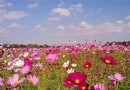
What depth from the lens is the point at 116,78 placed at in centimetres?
206

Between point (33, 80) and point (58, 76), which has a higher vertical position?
point (33, 80)

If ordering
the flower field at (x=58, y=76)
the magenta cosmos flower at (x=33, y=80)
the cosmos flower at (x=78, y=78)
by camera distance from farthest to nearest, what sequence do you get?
1. the magenta cosmos flower at (x=33, y=80)
2. the flower field at (x=58, y=76)
3. the cosmos flower at (x=78, y=78)

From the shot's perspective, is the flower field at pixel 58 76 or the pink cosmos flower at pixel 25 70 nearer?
the flower field at pixel 58 76

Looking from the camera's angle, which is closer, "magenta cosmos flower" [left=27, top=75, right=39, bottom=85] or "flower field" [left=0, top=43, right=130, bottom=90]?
"flower field" [left=0, top=43, right=130, bottom=90]

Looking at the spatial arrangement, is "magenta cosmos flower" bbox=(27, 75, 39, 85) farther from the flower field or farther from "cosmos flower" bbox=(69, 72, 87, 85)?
"cosmos flower" bbox=(69, 72, 87, 85)

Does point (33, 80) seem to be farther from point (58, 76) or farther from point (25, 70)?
point (58, 76)

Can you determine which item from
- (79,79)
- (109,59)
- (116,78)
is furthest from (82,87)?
(109,59)

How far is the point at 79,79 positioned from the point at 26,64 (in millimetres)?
748

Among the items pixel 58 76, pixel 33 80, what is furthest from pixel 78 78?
pixel 58 76

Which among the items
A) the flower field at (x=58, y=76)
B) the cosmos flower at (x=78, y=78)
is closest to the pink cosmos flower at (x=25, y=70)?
the flower field at (x=58, y=76)

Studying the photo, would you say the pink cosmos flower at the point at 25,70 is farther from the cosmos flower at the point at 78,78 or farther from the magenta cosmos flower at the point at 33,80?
the cosmos flower at the point at 78,78

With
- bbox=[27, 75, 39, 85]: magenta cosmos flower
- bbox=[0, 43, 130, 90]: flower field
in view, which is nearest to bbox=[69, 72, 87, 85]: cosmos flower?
bbox=[0, 43, 130, 90]: flower field

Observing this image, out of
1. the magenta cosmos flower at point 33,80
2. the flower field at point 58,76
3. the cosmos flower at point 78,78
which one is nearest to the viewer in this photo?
the cosmos flower at point 78,78

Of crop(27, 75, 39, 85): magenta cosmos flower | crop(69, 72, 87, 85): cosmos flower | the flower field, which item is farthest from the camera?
crop(27, 75, 39, 85): magenta cosmos flower
